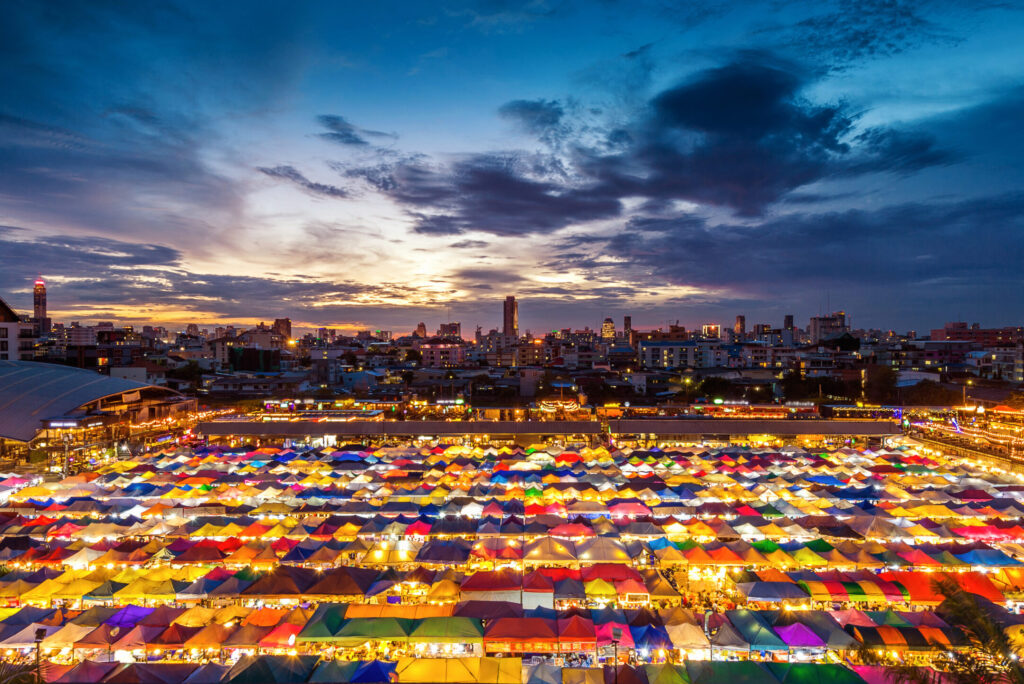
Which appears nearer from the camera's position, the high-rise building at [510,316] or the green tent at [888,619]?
the green tent at [888,619]

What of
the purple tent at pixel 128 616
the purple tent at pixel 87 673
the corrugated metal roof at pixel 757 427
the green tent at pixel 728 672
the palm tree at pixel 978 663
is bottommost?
the purple tent at pixel 87 673

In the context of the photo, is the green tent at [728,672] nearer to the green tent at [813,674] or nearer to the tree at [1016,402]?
the green tent at [813,674]

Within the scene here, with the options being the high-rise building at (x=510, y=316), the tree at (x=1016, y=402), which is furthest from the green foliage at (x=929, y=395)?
the high-rise building at (x=510, y=316)

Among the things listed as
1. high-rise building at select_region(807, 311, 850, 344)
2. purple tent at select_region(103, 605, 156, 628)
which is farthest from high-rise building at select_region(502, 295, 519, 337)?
purple tent at select_region(103, 605, 156, 628)

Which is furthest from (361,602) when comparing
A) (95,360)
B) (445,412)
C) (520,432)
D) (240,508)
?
(95,360)

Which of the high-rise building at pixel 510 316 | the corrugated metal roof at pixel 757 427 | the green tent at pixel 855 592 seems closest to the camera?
the green tent at pixel 855 592

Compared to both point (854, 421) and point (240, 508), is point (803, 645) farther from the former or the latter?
point (854, 421)

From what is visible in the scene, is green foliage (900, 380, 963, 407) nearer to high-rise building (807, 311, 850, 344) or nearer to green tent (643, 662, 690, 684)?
green tent (643, 662, 690, 684)
